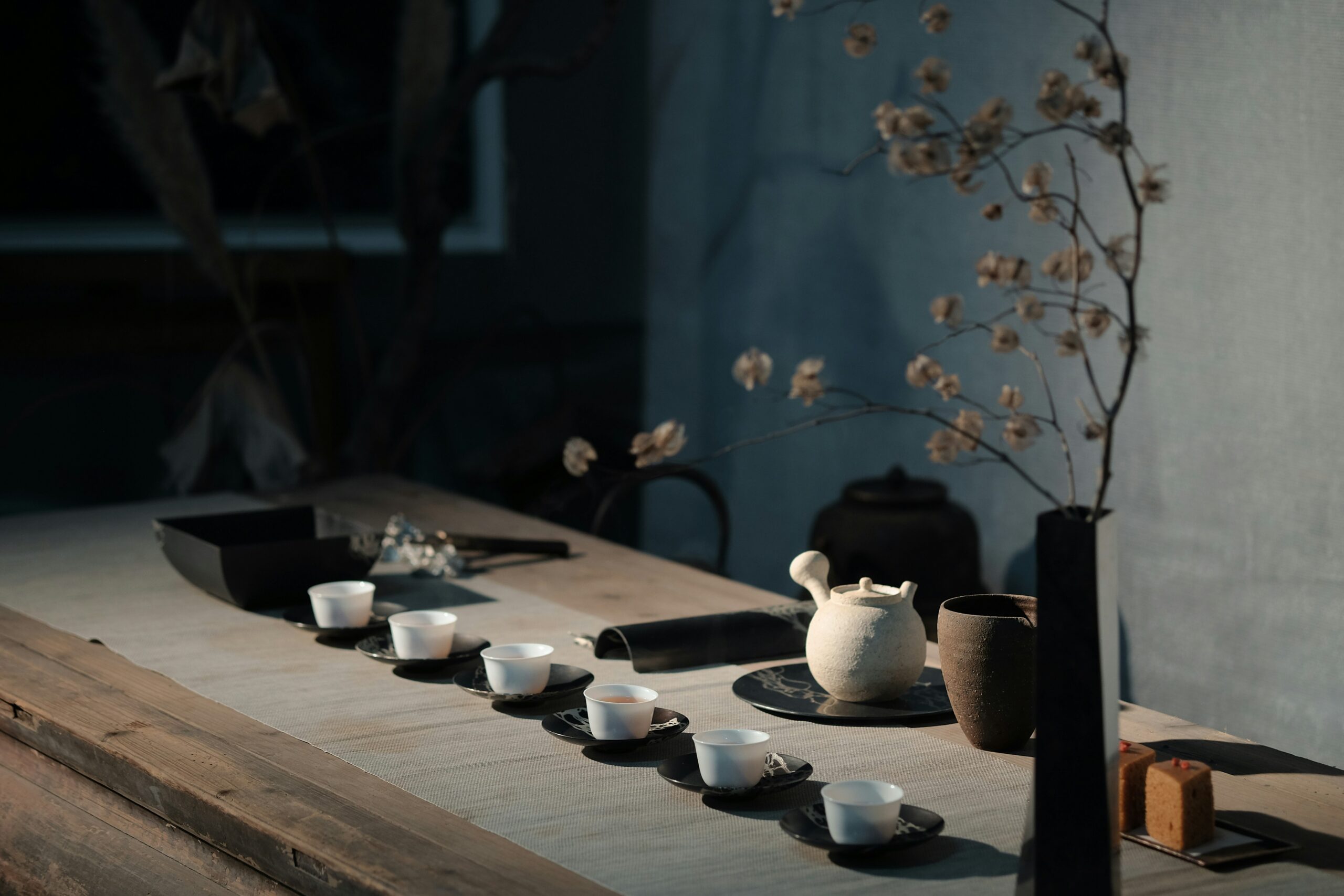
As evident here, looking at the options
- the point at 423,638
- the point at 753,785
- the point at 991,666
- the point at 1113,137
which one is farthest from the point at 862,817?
the point at 423,638

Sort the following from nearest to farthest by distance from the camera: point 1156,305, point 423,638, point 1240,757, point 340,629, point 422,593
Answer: point 1240,757 < point 423,638 < point 340,629 < point 422,593 < point 1156,305

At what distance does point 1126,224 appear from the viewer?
106 inches

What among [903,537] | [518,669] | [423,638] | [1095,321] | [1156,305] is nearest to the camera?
[1095,321]

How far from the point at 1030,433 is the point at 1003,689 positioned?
0.32 m

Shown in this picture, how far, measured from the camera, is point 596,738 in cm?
127

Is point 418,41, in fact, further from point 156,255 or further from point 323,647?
point 323,647

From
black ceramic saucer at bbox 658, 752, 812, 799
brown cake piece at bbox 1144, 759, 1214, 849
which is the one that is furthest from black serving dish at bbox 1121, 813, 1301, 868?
black ceramic saucer at bbox 658, 752, 812, 799

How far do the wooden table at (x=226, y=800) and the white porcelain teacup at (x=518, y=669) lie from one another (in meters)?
0.19

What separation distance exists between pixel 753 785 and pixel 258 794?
40 cm

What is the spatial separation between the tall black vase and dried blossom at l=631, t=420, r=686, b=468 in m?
0.43

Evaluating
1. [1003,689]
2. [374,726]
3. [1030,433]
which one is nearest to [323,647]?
[374,726]

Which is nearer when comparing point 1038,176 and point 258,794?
point 1038,176

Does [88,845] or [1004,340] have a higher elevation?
[1004,340]

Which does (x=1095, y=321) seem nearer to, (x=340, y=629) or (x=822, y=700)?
(x=822, y=700)
